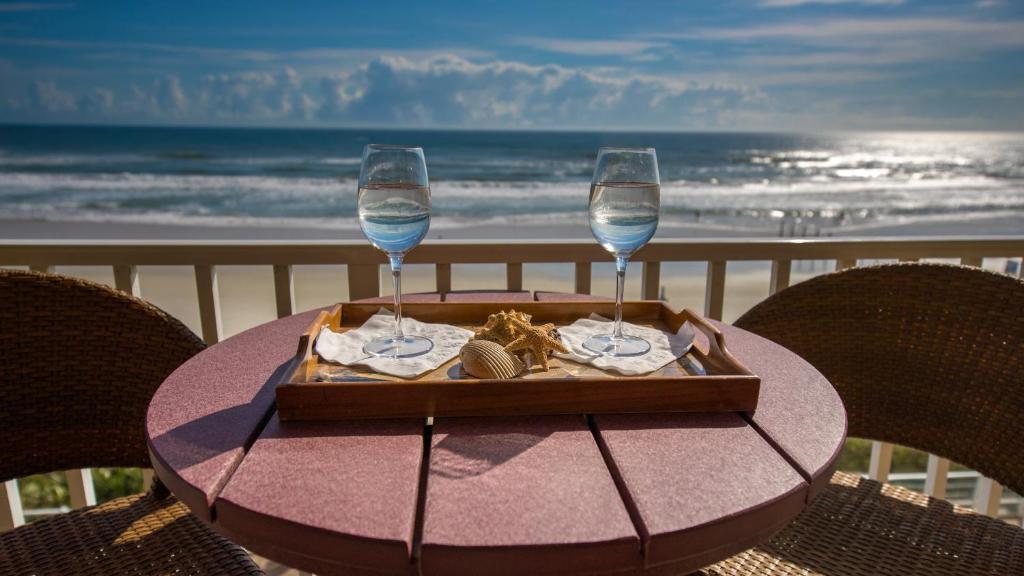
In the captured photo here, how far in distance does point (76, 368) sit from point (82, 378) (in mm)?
26

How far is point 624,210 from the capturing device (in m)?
0.89

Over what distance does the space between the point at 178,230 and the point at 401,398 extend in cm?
1170

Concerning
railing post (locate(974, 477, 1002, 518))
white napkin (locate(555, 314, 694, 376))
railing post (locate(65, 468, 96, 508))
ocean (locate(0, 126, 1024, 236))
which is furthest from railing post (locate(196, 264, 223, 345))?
ocean (locate(0, 126, 1024, 236))

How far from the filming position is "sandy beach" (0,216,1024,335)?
7.02m

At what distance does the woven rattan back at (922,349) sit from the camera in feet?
4.23

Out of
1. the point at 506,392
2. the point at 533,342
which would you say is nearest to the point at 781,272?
the point at 533,342

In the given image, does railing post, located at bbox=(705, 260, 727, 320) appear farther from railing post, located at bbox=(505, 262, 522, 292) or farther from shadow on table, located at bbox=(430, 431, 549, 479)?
shadow on table, located at bbox=(430, 431, 549, 479)

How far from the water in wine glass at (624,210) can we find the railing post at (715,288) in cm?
112

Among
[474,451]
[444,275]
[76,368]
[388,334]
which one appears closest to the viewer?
[474,451]

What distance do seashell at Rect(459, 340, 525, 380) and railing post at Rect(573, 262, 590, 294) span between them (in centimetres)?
113

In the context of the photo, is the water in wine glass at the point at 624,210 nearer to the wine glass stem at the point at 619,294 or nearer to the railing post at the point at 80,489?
the wine glass stem at the point at 619,294

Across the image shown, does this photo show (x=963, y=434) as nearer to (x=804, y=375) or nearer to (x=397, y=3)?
(x=804, y=375)

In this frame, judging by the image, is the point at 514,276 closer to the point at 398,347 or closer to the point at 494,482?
the point at 398,347

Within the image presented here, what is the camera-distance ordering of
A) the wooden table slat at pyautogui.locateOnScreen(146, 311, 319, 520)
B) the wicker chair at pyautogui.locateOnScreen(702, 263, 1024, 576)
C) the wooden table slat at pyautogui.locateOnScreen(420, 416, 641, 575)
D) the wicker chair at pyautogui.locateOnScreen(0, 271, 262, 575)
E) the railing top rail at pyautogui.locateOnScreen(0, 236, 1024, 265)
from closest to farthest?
the wooden table slat at pyautogui.locateOnScreen(420, 416, 641, 575) → the wooden table slat at pyautogui.locateOnScreen(146, 311, 319, 520) → the wicker chair at pyautogui.locateOnScreen(702, 263, 1024, 576) → the wicker chair at pyautogui.locateOnScreen(0, 271, 262, 575) → the railing top rail at pyautogui.locateOnScreen(0, 236, 1024, 265)
